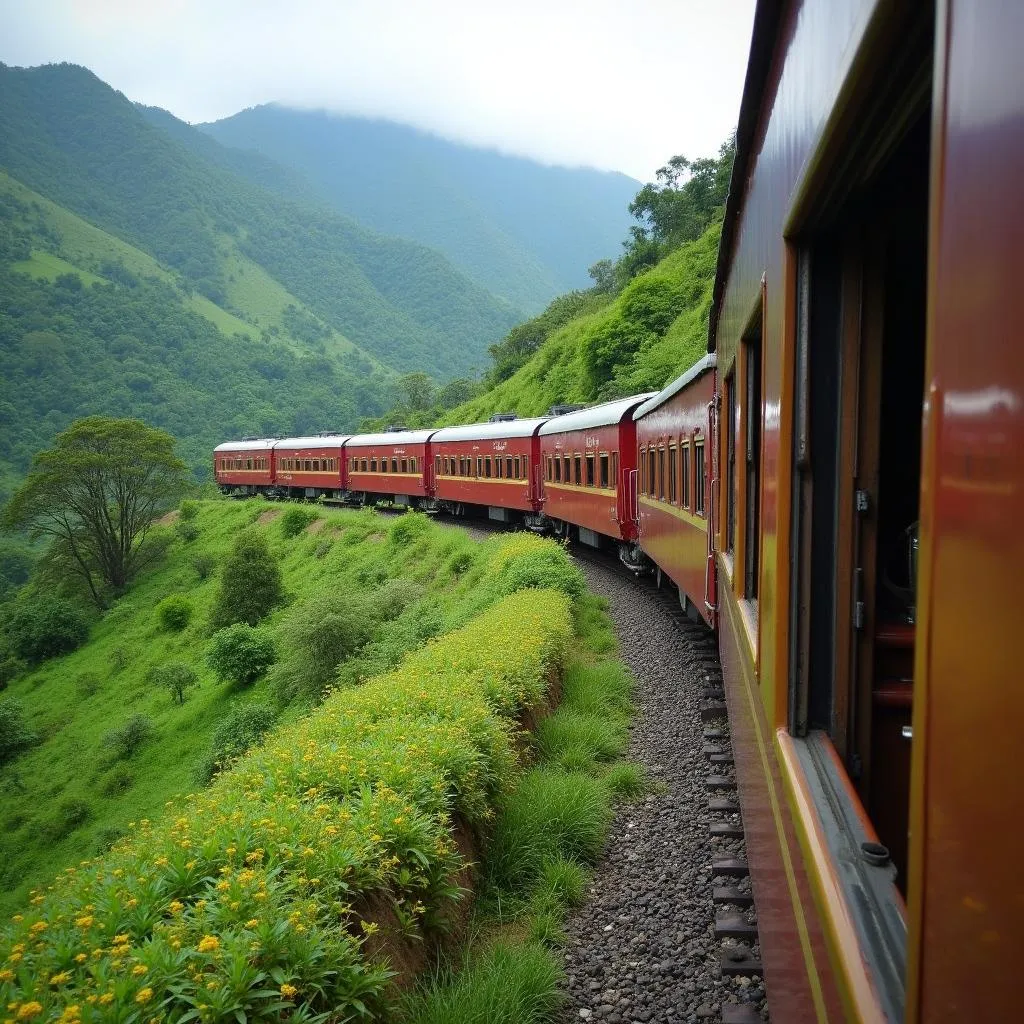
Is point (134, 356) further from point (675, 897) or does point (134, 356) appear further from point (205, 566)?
point (675, 897)

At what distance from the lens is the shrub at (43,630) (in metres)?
38.0

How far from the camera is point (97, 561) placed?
1694 inches

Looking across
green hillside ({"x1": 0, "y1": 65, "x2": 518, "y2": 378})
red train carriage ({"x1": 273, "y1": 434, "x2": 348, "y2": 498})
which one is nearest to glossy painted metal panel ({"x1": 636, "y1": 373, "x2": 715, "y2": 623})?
red train carriage ({"x1": 273, "y1": 434, "x2": 348, "y2": 498})

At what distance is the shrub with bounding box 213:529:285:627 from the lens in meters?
30.3

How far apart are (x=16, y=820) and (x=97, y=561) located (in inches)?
823

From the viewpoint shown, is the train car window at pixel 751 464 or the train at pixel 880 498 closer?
the train at pixel 880 498

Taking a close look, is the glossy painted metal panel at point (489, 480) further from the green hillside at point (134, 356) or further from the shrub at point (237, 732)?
the green hillside at point (134, 356)

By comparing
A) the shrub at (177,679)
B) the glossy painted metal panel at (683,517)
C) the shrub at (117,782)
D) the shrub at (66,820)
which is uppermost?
the glossy painted metal panel at (683,517)

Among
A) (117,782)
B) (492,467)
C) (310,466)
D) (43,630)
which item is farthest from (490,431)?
(43,630)

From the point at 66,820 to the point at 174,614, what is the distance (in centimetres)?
1335

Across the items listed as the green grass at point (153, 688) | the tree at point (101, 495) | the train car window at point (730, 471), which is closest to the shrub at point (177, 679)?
the green grass at point (153, 688)

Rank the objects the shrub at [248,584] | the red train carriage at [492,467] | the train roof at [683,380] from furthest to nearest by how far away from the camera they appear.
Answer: the shrub at [248,584] < the red train carriage at [492,467] < the train roof at [683,380]

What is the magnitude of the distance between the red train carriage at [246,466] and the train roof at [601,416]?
2808cm

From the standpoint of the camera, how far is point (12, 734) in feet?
94.3
